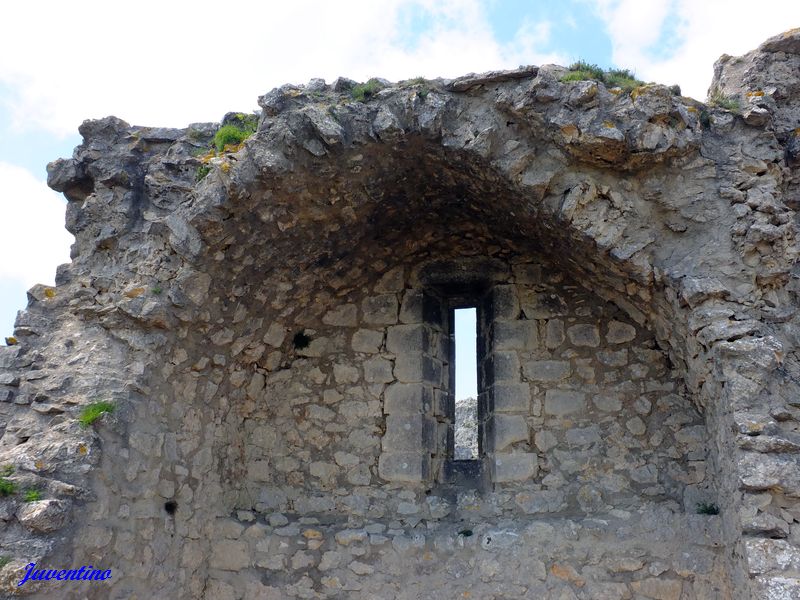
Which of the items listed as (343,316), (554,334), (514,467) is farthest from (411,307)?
(514,467)

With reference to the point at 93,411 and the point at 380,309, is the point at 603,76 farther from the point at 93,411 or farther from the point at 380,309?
the point at 93,411

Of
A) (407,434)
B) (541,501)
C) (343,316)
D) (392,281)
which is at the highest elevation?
(392,281)

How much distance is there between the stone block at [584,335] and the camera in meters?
5.82

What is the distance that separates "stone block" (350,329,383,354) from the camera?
6.25 metres

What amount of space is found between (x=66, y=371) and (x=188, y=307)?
0.91m

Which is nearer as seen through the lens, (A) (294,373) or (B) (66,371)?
(B) (66,371)

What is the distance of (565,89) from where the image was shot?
496 cm

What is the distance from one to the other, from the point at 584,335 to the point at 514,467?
3.93ft

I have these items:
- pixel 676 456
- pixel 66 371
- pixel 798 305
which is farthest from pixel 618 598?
pixel 66 371

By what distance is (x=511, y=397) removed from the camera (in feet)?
19.2

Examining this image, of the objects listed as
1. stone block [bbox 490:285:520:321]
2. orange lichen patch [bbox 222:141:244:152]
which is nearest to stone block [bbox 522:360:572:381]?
stone block [bbox 490:285:520:321]

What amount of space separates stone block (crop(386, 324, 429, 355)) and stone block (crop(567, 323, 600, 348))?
3.97ft

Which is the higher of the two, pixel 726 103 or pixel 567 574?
pixel 726 103

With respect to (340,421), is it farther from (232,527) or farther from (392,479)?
(232,527)
